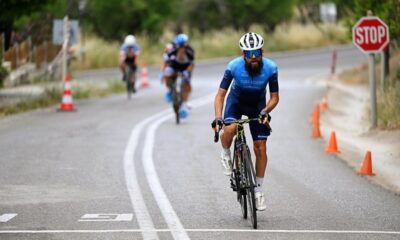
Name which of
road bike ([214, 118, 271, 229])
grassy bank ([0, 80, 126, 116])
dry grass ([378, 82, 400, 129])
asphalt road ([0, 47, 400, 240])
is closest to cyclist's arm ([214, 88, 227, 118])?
road bike ([214, 118, 271, 229])

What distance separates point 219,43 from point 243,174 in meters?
46.4

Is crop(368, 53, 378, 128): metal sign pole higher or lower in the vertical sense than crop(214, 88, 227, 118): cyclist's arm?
lower

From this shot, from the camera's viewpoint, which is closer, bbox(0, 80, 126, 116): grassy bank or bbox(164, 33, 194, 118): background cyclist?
bbox(164, 33, 194, 118): background cyclist

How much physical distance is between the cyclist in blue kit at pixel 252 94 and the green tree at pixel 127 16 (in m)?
42.0

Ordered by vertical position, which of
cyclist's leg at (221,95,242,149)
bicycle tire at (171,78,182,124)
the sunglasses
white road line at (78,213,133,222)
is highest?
the sunglasses

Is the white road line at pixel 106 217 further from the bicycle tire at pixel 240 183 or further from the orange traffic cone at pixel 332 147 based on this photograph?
the orange traffic cone at pixel 332 147

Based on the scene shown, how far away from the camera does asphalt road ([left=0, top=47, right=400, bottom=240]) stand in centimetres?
995

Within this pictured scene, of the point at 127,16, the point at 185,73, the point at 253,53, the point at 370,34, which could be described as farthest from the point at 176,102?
the point at 127,16

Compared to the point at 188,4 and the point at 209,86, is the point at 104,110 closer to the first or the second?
the point at 209,86

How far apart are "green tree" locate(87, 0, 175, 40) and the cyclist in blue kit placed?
42.0m

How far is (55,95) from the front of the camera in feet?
95.6

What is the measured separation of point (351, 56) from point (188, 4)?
14965mm

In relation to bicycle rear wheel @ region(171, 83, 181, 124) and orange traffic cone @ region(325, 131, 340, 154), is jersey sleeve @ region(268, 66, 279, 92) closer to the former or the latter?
orange traffic cone @ region(325, 131, 340, 154)

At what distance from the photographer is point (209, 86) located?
3672 cm
